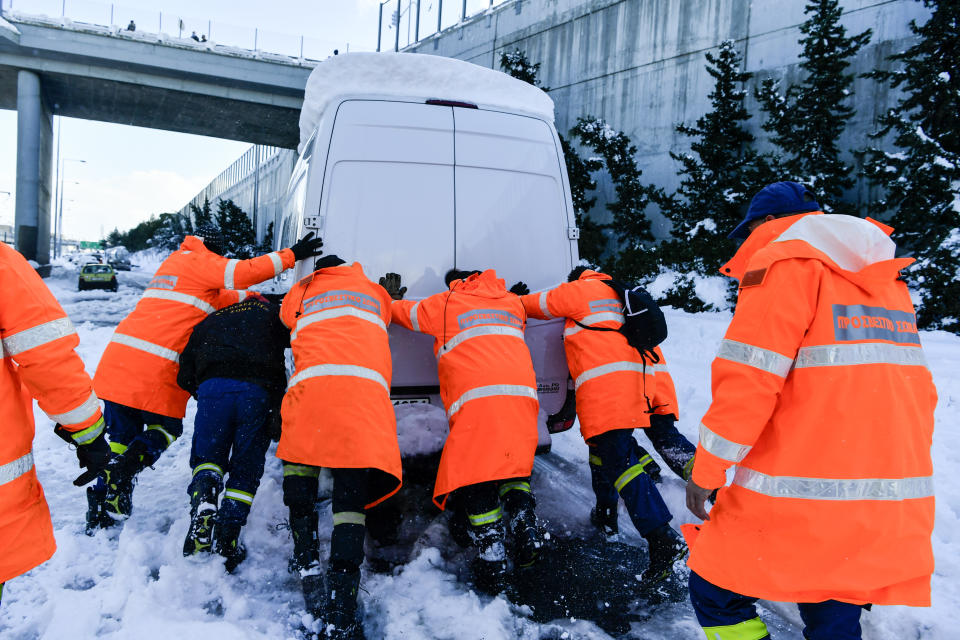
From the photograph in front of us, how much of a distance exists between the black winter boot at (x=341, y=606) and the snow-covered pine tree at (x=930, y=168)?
9.33 m

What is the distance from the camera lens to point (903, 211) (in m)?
9.79

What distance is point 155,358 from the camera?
382 centimetres

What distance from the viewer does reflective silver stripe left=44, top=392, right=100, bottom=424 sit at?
2.23 m

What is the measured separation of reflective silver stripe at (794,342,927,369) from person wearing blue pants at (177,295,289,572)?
282 centimetres

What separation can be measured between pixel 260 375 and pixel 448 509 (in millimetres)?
1488

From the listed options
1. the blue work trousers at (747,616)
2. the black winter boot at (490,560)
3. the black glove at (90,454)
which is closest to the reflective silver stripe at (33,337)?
the black glove at (90,454)

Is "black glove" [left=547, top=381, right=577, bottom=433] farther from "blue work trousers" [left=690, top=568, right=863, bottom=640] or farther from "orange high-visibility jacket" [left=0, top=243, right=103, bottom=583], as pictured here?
"orange high-visibility jacket" [left=0, top=243, right=103, bottom=583]

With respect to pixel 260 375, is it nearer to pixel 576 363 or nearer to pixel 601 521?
pixel 576 363

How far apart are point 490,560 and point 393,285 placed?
1.73m

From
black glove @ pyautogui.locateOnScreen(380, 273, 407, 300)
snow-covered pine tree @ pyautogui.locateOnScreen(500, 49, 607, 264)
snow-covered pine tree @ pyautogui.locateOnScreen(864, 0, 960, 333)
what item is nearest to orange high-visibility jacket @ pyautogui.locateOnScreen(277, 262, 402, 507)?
black glove @ pyautogui.locateOnScreen(380, 273, 407, 300)

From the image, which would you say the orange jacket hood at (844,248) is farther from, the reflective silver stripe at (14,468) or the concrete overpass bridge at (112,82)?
the concrete overpass bridge at (112,82)

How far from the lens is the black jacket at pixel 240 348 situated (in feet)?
11.3

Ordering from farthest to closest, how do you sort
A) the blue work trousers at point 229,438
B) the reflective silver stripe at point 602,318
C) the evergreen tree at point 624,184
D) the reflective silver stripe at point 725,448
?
the evergreen tree at point 624,184, the reflective silver stripe at point 602,318, the blue work trousers at point 229,438, the reflective silver stripe at point 725,448

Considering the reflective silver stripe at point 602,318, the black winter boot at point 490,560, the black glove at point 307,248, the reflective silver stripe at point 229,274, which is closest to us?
the black winter boot at point 490,560
